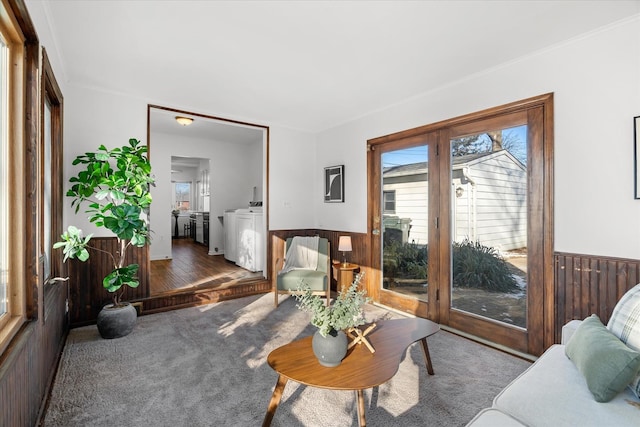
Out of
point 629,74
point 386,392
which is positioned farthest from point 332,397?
point 629,74

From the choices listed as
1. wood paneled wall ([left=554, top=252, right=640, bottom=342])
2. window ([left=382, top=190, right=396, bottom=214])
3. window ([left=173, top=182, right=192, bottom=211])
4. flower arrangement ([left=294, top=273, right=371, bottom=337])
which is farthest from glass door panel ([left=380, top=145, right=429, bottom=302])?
window ([left=173, top=182, right=192, bottom=211])

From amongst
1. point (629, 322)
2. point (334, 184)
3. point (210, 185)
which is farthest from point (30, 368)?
point (210, 185)

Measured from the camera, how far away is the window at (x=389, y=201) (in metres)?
3.99

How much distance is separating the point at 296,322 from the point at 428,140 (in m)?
2.54

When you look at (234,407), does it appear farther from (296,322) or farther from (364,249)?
(364,249)

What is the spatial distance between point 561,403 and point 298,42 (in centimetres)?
277

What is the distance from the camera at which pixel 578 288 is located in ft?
7.94

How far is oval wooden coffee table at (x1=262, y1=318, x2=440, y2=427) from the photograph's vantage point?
1.62 m

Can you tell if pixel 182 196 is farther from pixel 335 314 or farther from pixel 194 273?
pixel 335 314

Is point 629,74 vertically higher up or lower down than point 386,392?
higher up

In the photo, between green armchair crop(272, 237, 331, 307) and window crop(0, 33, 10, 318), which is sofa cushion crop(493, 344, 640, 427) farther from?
green armchair crop(272, 237, 331, 307)

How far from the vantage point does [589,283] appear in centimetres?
236

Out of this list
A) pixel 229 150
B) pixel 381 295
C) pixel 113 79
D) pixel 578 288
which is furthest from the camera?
pixel 229 150

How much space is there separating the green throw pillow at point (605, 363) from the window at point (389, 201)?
8.29 feet
